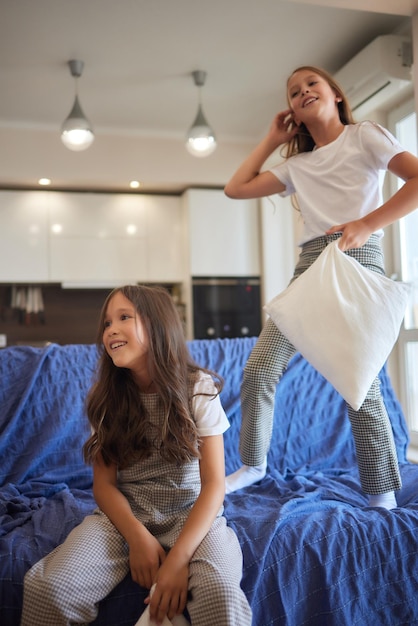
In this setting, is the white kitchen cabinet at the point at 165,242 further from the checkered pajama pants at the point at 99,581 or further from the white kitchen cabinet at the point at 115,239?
the checkered pajama pants at the point at 99,581

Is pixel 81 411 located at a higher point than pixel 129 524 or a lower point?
higher

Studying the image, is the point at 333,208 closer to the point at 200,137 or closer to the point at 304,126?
the point at 304,126

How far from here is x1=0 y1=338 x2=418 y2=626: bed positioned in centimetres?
125

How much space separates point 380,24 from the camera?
10.9 ft

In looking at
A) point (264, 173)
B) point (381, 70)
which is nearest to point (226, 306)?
point (381, 70)

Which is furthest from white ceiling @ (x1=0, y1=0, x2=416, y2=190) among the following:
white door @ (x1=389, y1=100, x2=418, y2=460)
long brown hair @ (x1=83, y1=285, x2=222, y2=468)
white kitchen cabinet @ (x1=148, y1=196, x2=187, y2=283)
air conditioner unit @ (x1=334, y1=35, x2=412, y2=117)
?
long brown hair @ (x1=83, y1=285, x2=222, y2=468)

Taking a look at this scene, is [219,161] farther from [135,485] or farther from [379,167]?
[135,485]

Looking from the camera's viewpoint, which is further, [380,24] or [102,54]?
[102,54]

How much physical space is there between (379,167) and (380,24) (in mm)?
2176

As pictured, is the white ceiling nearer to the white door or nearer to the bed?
the white door

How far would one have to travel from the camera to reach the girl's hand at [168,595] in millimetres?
1073

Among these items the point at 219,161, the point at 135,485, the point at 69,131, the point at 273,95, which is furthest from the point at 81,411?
the point at 219,161

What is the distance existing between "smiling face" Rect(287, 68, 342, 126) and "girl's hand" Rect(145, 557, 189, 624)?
123 centimetres

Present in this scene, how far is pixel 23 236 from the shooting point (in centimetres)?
485
